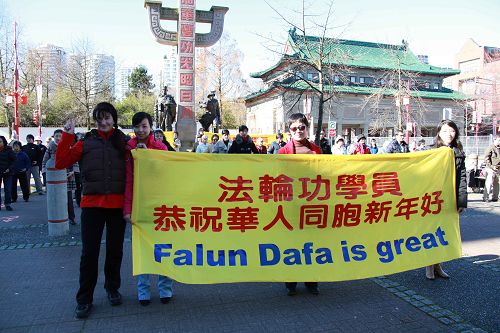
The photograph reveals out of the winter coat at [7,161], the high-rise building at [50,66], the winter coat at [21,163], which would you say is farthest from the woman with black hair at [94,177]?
the high-rise building at [50,66]

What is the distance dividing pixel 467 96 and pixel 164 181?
167 ft

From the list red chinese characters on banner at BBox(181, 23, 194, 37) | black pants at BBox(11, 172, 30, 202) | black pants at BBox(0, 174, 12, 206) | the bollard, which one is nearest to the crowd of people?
the bollard

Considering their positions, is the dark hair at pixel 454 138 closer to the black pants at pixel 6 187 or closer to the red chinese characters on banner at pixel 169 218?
the red chinese characters on banner at pixel 169 218

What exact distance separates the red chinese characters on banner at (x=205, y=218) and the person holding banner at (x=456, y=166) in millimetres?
2522

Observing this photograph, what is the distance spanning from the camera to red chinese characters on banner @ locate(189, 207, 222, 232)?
3801mm

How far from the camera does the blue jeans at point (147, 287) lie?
12.8 ft

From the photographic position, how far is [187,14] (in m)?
20.7

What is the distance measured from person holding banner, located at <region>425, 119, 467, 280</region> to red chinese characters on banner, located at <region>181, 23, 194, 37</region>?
58.9ft

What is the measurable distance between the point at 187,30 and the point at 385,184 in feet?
60.8

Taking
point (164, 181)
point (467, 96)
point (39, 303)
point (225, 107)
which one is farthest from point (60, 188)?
point (467, 96)

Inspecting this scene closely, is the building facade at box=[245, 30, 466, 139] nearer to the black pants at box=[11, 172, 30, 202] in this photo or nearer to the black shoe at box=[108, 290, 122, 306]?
the black pants at box=[11, 172, 30, 202]

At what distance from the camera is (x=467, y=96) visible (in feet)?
153

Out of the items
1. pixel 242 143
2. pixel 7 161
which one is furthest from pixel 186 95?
pixel 242 143

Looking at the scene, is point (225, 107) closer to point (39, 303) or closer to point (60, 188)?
point (60, 188)
